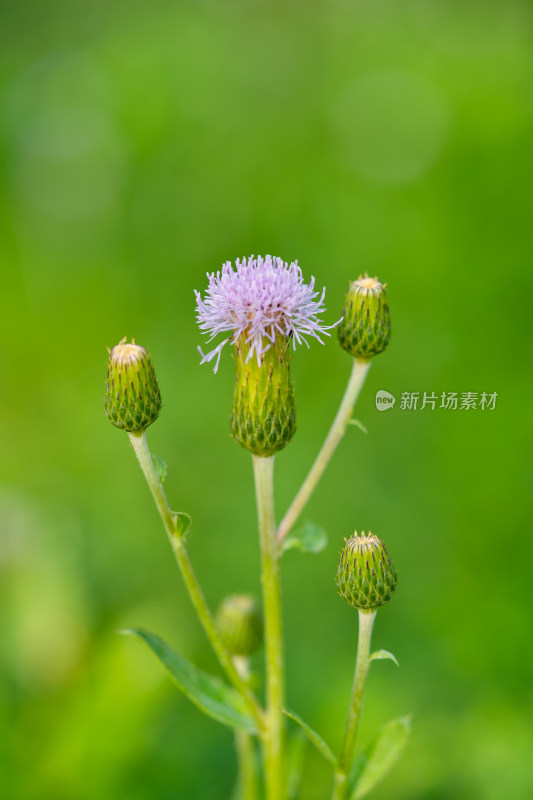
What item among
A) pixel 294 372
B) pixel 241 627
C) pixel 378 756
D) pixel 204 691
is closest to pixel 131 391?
pixel 204 691

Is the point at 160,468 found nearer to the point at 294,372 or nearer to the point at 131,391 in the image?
the point at 131,391

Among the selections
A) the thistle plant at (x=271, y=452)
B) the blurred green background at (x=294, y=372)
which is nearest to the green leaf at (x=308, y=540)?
the thistle plant at (x=271, y=452)

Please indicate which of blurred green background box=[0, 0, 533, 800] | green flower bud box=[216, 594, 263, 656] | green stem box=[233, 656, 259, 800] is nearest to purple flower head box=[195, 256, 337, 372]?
green flower bud box=[216, 594, 263, 656]

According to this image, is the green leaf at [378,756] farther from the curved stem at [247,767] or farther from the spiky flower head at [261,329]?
the spiky flower head at [261,329]

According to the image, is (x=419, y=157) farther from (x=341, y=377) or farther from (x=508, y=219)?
(x=341, y=377)

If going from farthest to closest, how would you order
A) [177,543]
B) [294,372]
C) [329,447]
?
[294,372] → [329,447] → [177,543]
